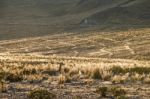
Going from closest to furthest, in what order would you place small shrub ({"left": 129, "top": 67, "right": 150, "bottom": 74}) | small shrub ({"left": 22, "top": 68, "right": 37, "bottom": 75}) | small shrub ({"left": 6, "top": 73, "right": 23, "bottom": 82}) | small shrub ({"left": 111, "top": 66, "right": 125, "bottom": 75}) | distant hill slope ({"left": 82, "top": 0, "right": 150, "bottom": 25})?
small shrub ({"left": 6, "top": 73, "right": 23, "bottom": 82}) → small shrub ({"left": 22, "top": 68, "right": 37, "bottom": 75}) → small shrub ({"left": 111, "top": 66, "right": 125, "bottom": 75}) → small shrub ({"left": 129, "top": 67, "right": 150, "bottom": 74}) → distant hill slope ({"left": 82, "top": 0, "right": 150, "bottom": 25})

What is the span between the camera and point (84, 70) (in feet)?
98.1

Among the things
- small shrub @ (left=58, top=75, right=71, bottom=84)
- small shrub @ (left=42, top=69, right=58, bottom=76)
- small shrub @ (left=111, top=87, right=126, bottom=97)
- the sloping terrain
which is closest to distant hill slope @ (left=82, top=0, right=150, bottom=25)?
the sloping terrain

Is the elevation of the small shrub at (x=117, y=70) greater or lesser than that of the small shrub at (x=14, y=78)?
lesser

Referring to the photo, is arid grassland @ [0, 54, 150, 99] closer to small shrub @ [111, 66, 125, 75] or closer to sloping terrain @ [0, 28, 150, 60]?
small shrub @ [111, 66, 125, 75]

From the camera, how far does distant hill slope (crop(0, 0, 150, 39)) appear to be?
11975 centimetres

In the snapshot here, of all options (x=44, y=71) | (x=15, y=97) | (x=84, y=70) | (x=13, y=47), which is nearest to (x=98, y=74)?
(x=84, y=70)

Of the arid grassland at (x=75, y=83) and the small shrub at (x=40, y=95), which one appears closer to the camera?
the small shrub at (x=40, y=95)

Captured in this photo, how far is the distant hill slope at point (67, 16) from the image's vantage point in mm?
119750

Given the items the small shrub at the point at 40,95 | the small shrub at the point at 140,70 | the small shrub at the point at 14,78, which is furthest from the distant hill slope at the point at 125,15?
the small shrub at the point at 40,95

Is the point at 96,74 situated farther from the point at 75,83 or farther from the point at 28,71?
the point at 28,71

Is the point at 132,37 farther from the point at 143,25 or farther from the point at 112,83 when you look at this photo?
the point at 112,83

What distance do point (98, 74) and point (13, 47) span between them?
183 ft

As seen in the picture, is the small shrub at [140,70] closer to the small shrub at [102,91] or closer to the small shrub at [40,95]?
the small shrub at [102,91]

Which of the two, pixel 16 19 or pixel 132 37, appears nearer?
pixel 132 37
